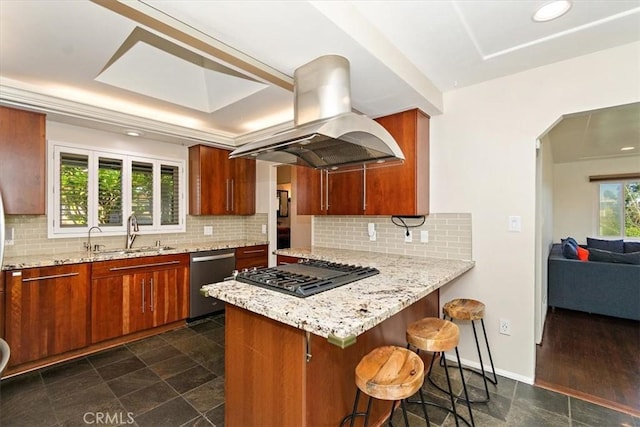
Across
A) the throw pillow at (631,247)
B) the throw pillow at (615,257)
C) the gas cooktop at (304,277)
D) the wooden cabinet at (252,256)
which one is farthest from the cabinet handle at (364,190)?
the throw pillow at (631,247)

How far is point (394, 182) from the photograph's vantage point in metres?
2.83

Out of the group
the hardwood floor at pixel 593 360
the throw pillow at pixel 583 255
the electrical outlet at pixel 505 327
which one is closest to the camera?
the hardwood floor at pixel 593 360

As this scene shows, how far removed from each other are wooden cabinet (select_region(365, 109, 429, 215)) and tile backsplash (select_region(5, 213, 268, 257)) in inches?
89.4

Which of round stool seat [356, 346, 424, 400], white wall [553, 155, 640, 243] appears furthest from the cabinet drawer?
white wall [553, 155, 640, 243]

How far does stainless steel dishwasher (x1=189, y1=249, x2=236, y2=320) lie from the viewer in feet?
11.8

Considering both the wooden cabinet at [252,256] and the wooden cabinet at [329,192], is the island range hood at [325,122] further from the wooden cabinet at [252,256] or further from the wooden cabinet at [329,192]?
the wooden cabinet at [252,256]

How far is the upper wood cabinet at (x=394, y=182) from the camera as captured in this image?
274 cm

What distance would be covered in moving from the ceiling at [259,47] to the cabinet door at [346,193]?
66cm

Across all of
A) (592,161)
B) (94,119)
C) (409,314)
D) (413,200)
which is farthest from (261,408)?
(592,161)

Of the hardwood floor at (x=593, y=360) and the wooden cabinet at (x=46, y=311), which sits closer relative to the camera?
the hardwood floor at (x=593, y=360)

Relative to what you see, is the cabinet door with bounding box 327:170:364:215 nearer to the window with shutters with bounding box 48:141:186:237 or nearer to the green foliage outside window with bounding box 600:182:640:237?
the window with shutters with bounding box 48:141:186:237

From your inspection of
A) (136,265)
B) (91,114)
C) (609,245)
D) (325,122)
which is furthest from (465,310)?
(609,245)

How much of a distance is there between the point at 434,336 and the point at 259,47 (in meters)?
1.98

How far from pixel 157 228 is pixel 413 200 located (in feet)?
10.2
